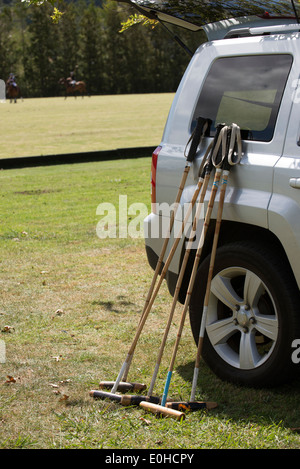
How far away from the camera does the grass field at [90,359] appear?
12.6ft

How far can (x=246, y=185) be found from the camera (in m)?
4.32

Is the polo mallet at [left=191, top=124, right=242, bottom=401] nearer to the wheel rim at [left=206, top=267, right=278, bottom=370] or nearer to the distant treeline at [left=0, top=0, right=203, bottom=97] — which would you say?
the wheel rim at [left=206, top=267, right=278, bottom=370]

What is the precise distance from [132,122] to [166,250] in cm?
2869

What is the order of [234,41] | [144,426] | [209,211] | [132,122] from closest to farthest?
[144,426], [209,211], [234,41], [132,122]

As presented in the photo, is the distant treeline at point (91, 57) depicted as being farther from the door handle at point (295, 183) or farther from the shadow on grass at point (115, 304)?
the door handle at point (295, 183)

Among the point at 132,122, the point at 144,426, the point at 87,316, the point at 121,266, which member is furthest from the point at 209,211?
the point at 132,122

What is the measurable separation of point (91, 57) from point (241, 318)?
102m

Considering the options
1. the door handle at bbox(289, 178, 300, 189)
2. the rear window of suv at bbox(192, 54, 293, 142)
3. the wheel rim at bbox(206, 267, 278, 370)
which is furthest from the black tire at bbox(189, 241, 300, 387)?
the rear window of suv at bbox(192, 54, 293, 142)

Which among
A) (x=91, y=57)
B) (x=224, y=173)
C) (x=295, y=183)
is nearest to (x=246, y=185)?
(x=224, y=173)

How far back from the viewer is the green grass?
385 cm

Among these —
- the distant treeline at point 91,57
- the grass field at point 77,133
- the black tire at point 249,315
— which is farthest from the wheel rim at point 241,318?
the distant treeline at point 91,57

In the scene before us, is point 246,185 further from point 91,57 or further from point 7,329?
point 91,57

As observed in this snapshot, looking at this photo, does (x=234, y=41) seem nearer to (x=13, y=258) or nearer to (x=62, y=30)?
(x=13, y=258)
